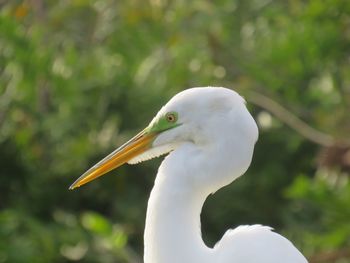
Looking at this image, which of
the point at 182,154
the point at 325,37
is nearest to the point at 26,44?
the point at 325,37

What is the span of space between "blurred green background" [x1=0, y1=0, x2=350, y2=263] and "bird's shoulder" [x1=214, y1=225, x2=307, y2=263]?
366 centimetres

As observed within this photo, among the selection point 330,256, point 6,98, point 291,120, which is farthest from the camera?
point 6,98

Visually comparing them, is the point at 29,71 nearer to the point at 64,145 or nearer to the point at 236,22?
the point at 64,145

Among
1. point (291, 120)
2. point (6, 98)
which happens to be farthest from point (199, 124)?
point (6, 98)

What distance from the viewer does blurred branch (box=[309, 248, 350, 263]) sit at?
661cm

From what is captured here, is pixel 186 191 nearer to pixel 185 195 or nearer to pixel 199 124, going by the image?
pixel 185 195

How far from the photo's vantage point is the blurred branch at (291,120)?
7337 millimetres

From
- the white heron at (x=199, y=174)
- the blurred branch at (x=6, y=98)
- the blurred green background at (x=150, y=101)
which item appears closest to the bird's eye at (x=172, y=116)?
the white heron at (x=199, y=174)

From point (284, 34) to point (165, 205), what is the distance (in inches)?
184

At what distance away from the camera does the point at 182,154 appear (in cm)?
338

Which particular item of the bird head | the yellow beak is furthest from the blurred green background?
the bird head

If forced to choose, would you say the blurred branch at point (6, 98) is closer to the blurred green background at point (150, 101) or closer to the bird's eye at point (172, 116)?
the blurred green background at point (150, 101)

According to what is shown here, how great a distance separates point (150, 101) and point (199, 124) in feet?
15.7

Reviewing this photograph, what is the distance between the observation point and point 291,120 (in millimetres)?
7648
